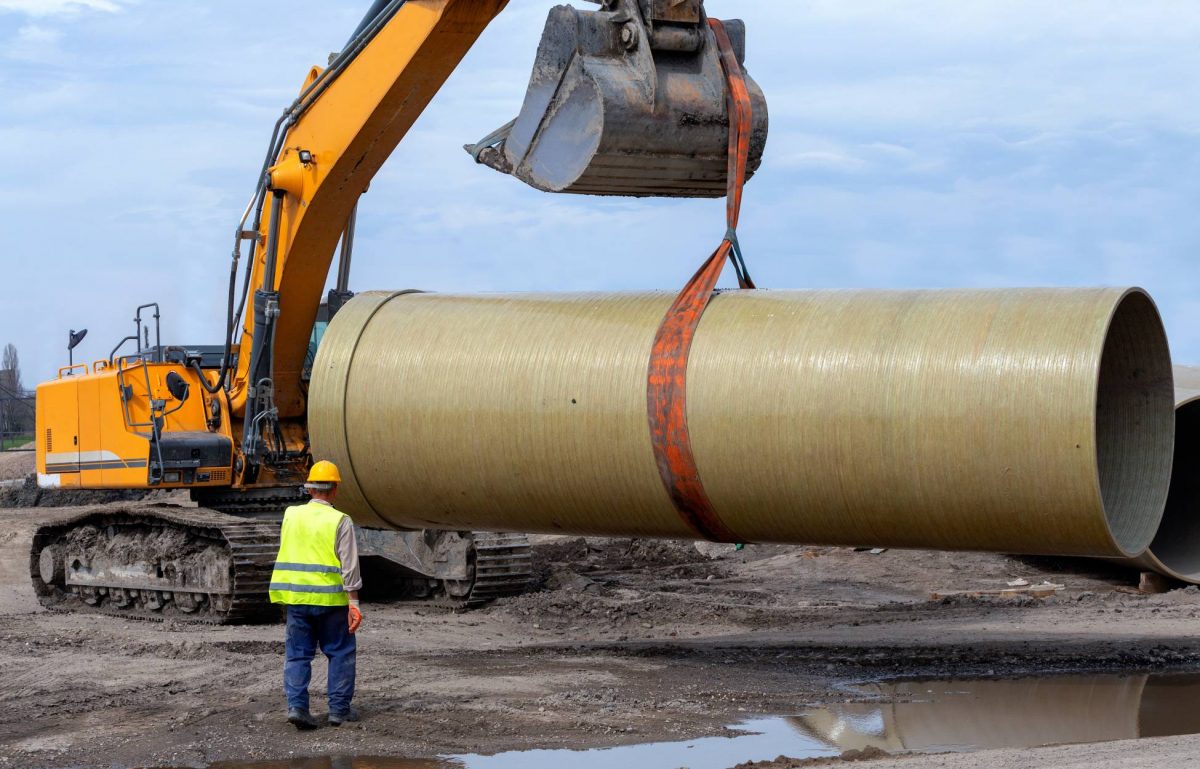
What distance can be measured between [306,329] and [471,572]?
279 cm

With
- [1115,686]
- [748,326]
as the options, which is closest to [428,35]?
[748,326]

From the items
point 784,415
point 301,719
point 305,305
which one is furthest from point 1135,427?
point 305,305

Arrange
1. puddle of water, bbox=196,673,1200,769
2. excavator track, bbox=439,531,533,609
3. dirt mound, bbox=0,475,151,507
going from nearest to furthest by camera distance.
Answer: puddle of water, bbox=196,673,1200,769 → excavator track, bbox=439,531,533,609 → dirt mound, bbox=0,475,151,507

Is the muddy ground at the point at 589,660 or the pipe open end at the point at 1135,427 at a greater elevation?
the pipe open end at the point at 1135,427

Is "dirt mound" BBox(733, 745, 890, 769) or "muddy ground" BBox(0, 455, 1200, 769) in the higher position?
"dirt mound" BBox(733, 745, 890, 769)

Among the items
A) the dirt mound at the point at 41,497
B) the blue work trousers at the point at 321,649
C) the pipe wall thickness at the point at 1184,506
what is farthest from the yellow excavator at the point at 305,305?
the dirt mound at the point at 41,497

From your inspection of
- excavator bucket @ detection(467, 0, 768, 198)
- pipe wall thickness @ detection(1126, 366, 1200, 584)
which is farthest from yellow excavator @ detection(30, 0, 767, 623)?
pipe wall thickness @ detection(1126, 366, 1200, 584)

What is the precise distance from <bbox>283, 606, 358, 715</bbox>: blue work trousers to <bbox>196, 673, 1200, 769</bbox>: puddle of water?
58 centimetres

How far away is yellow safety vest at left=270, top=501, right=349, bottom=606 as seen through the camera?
7.89 meters

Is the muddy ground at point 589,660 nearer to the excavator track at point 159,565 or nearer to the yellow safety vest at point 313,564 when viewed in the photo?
the excavator track at point 159,565

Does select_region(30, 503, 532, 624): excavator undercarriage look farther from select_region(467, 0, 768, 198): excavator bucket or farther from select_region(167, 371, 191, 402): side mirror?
select_region(467, 0, 768, 198): excavator bucket

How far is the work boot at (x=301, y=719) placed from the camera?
791cm

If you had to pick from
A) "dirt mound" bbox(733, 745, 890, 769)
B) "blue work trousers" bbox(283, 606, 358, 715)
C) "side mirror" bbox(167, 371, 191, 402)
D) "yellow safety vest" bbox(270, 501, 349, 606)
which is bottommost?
"dirt mound" bbox(733, 745, 890, 769)

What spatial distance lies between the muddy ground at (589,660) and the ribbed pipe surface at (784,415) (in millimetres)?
1089
